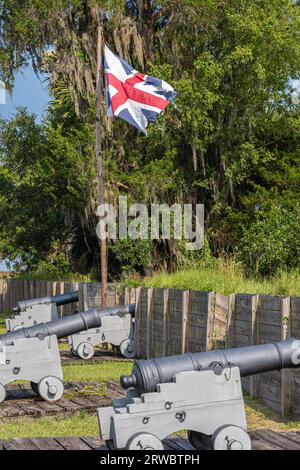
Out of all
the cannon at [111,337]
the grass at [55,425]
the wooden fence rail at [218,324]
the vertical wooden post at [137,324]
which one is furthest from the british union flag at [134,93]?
the grass at [55,425]

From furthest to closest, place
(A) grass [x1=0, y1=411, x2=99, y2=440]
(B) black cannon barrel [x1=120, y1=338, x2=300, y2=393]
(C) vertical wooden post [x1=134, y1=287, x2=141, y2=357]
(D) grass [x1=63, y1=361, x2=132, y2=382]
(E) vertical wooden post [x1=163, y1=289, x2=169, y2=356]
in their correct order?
(C) vertical wooden post [x1=134, y1=287, x2=141, y2=357], (E) vertical wooden post [x1=163, y1=289, x2=169, y2=356], (D) grass [x1=63, y1=361, x2=132, y2=382], (A) grass [x1=0, y1=411, x2=99, y2=440], (B) black cannon barrel [x1=120, y1=338, x2=300, y2=393]

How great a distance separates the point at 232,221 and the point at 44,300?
24.2ft

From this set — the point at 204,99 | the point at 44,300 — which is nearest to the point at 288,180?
the point at 204,99

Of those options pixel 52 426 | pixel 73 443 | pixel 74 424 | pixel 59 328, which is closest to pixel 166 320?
pixel 59 328

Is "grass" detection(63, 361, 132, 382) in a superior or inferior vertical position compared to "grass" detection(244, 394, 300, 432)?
inferior

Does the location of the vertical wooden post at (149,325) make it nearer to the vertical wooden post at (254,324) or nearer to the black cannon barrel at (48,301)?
the black cannon barrel at (48,301)

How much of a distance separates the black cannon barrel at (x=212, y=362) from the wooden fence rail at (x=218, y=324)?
2.40 m

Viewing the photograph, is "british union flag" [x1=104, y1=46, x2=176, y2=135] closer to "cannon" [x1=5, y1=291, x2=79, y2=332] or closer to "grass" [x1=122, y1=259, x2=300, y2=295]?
"grass" [x1=122, y1=259, x2=300, y2=295]

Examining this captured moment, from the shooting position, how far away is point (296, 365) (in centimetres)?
747

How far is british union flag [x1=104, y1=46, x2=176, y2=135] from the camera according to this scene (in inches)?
742

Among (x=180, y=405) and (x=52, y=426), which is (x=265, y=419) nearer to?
(x=52, y=426)

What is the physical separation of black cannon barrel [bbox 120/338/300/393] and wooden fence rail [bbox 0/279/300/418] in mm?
2400

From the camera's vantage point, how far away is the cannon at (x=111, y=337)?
17.2 metres

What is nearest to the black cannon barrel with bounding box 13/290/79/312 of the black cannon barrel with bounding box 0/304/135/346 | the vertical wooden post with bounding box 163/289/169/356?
the vertical wooden post with bounding box 163/289/169/356
